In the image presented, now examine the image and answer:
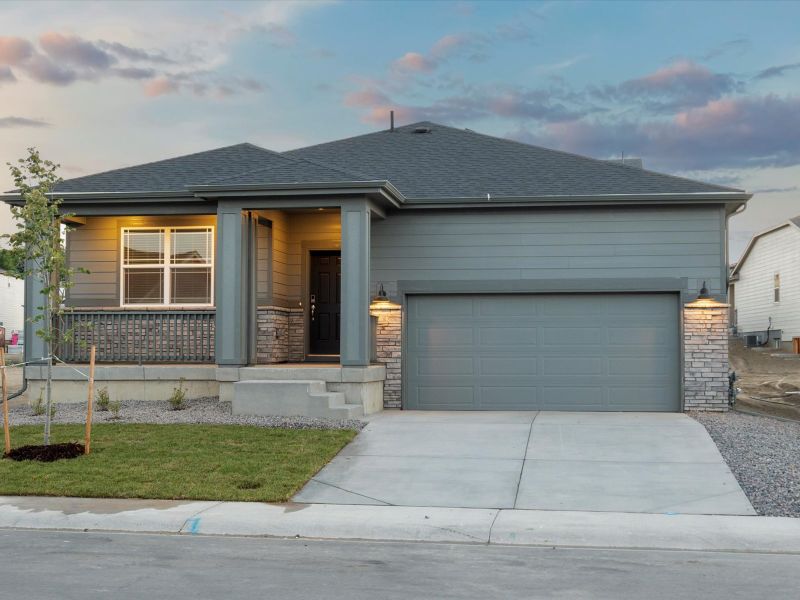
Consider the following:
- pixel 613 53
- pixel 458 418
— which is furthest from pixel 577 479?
pixel 613 53

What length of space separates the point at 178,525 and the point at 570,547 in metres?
3.59

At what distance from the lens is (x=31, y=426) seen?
44.0 feet

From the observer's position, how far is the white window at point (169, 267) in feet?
55.0

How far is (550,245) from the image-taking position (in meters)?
16.0

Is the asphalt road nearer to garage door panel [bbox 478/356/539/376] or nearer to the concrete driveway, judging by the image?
the concrete driveway

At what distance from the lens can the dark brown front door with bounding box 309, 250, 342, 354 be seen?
1753 cm

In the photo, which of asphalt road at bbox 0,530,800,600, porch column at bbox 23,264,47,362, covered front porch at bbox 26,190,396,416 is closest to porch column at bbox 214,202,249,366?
covered front porch at bbox 26,190,396,416

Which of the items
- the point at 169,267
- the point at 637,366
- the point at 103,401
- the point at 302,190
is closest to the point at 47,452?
the point at 103,401

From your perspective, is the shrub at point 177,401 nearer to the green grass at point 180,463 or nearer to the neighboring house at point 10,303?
the green grass at point 180,463

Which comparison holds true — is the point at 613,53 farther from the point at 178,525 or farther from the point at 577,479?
the point at 178,525

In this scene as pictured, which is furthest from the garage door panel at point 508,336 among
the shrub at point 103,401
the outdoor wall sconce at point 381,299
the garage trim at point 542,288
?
the shrub at point 103,401

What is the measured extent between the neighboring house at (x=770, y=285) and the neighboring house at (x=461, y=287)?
914 inches

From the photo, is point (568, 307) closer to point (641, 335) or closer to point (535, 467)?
point (641, 335)

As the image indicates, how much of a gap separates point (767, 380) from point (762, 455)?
16423 millimetres
